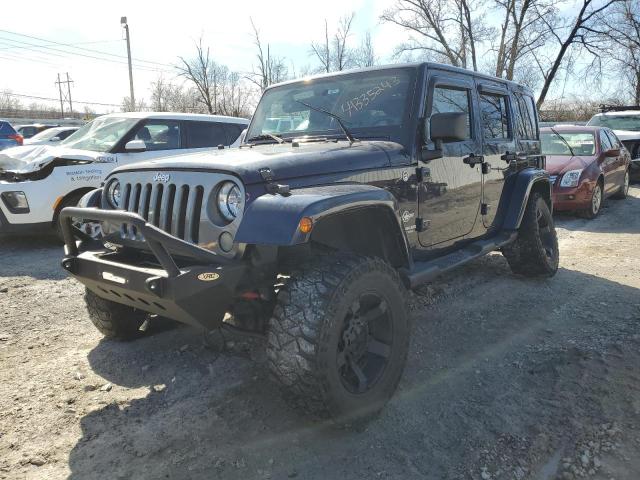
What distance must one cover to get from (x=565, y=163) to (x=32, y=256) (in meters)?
8.51

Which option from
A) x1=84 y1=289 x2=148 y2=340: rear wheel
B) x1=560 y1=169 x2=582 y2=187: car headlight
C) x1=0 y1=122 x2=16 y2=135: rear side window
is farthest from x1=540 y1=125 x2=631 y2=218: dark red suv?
x1=0 y1=122 x2=16 y2=135: rear side window

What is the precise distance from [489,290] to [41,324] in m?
4.03

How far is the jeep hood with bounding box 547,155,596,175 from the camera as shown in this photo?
8750 millimetres

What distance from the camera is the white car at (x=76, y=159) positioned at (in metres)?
6.08

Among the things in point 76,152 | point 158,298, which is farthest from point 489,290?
point 76,152

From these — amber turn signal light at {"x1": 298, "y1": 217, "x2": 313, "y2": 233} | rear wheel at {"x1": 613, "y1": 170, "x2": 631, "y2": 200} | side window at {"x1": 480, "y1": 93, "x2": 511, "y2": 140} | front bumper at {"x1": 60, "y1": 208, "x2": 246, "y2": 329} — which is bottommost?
rear wheel at {"x1": 613, "y1": 170, "x2": 631, "y2": 200}

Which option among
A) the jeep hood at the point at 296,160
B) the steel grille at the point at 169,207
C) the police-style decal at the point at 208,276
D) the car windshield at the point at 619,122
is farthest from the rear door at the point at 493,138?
the car windshield at the point at 619,122

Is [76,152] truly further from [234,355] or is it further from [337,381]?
Answer: [337,381]

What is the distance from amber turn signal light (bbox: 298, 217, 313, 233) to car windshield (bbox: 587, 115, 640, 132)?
13696 mm

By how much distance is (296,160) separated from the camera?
9.10ft

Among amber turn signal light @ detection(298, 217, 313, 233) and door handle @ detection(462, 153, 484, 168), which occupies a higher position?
door handle @ detection(462, 153, 484, 168)

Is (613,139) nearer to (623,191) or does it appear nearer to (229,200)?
(623,191)

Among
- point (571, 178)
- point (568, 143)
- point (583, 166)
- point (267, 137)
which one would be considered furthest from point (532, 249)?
point (568, 143)

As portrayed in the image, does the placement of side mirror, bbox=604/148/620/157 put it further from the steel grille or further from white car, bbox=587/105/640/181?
the steel grille
